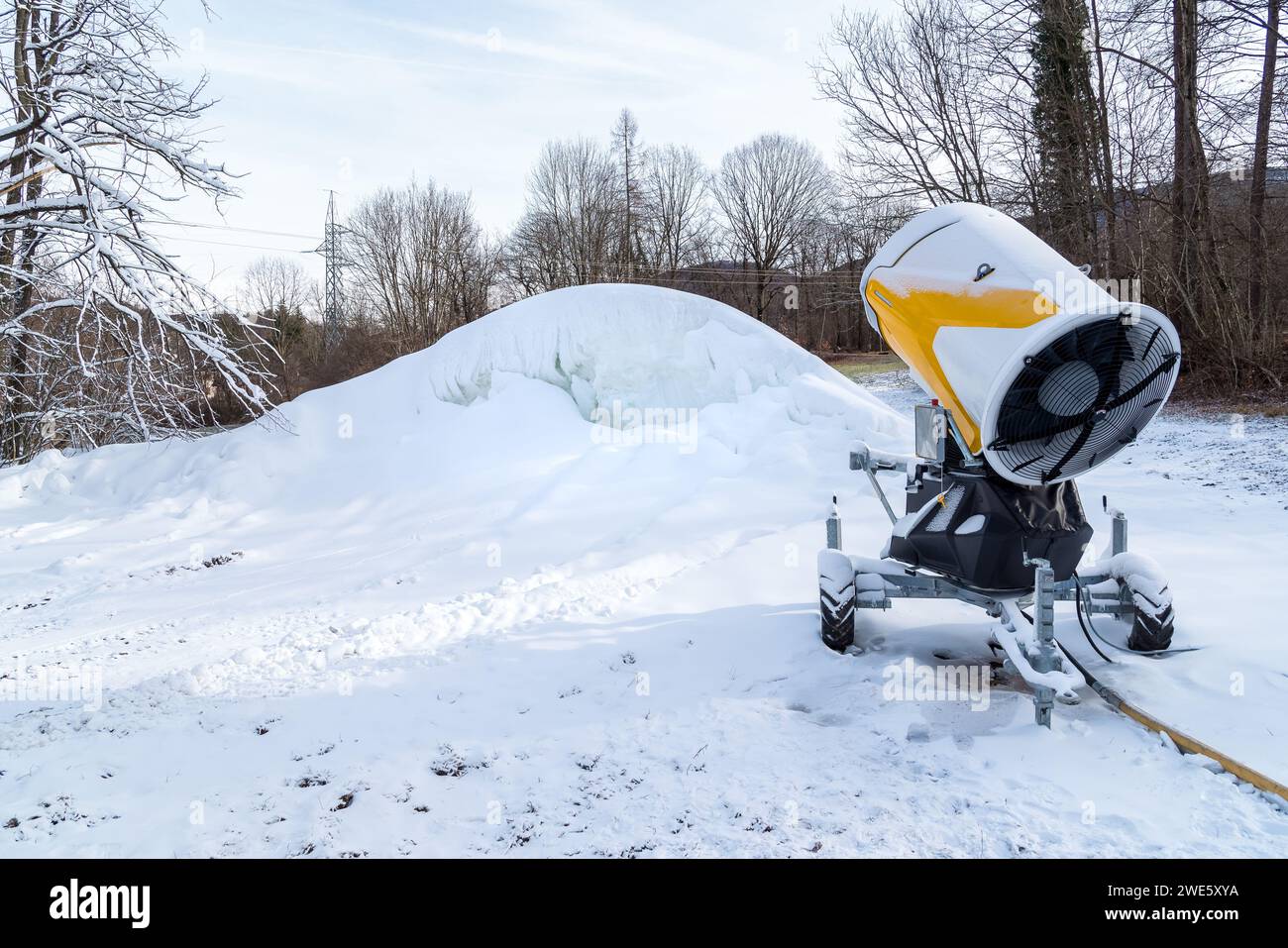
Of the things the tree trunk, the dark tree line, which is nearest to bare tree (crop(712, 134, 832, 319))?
the dark tree line

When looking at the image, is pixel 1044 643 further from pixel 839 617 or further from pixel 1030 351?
pixel 1030 351

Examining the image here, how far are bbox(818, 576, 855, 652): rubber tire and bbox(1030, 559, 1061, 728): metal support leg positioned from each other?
1.01 m

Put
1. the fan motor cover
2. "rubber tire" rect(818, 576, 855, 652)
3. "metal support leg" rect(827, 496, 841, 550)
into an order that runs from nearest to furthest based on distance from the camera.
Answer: the fan motor cover, "rubber tire" rect(818, 576, 855, 652), "metal support leg" rect(827, 496, 841, 550)

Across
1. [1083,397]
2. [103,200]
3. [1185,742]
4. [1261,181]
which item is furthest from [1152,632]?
[1261,181]

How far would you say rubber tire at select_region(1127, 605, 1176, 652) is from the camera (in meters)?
3.82

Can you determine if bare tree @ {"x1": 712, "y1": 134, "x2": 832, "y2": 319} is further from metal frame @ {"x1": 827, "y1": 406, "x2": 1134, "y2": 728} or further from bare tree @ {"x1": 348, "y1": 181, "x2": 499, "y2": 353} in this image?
metal frame @ {"x1": 827, "y1": 406, "x2": 1134, "y2": 728}

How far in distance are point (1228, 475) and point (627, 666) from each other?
8.12m

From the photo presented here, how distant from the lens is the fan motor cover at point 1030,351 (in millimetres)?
3268

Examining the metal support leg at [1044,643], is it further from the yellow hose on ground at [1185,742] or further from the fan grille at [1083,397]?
the fan grille at [1083,397]

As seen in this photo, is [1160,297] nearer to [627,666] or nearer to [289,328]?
[627,666]

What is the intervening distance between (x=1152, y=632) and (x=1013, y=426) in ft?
4.80

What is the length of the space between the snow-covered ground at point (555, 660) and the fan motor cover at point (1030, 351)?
4.16 feet

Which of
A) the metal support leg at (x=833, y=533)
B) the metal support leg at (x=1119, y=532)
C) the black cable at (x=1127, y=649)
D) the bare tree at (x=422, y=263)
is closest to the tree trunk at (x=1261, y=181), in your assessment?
the metal support leg at (x=1119, y=532)

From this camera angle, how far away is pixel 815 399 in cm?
1012
